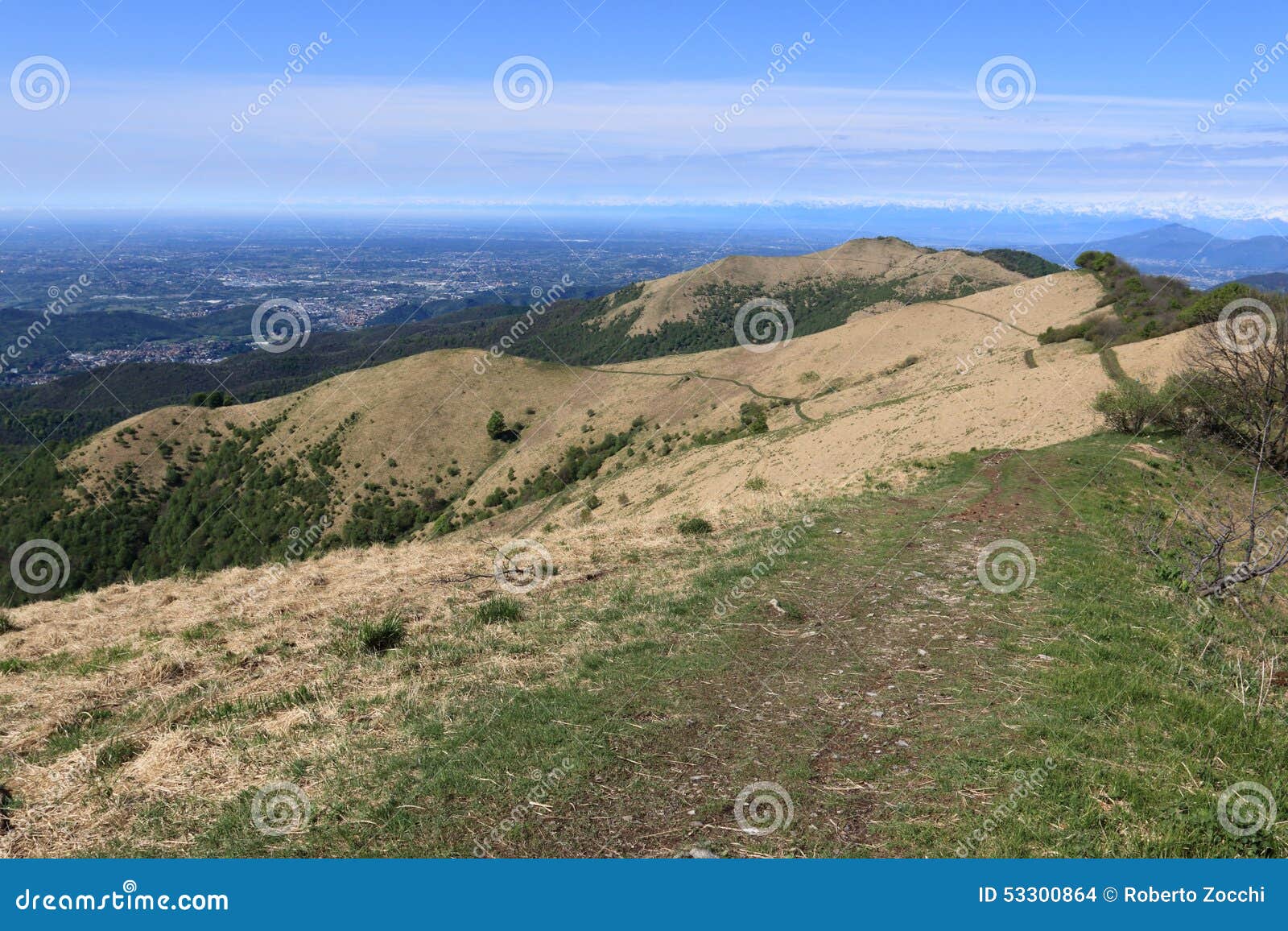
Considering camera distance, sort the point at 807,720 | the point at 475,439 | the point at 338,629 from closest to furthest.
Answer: the point at 807,720 < the point at 338,629 < the point at 475,439

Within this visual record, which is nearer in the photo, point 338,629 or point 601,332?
point 338,629

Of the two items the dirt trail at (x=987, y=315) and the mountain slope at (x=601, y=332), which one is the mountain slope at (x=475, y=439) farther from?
the mountain slope at (x=601, y=332)

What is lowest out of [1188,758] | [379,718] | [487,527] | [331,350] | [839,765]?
[487,527]

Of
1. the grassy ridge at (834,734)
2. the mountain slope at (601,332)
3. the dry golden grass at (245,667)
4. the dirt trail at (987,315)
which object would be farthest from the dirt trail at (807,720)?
the mountain slope at (601,332)

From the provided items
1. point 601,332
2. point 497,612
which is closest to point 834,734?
point 497,612

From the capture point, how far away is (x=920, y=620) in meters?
9.59

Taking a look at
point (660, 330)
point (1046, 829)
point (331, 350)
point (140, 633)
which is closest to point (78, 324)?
point (331, 350)

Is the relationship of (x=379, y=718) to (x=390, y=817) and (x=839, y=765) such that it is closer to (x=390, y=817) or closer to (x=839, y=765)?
(x=390, y=817)

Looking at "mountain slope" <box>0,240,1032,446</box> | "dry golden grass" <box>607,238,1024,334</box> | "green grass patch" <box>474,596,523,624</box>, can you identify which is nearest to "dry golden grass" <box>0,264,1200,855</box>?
"green grass patch" <box>474,596,523,624</box>

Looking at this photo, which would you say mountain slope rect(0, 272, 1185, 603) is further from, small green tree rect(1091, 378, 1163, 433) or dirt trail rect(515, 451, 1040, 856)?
dirt trail rect(515, 451, 1040, 856)

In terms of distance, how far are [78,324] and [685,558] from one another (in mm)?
242031

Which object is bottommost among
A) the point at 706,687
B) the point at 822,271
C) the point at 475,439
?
the point at 706,687

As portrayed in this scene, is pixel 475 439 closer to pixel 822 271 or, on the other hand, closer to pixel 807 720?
pixel 807 720

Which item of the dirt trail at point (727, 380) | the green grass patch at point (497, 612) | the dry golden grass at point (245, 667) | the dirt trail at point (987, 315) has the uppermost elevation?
the dirt trail at point (987, 315)
